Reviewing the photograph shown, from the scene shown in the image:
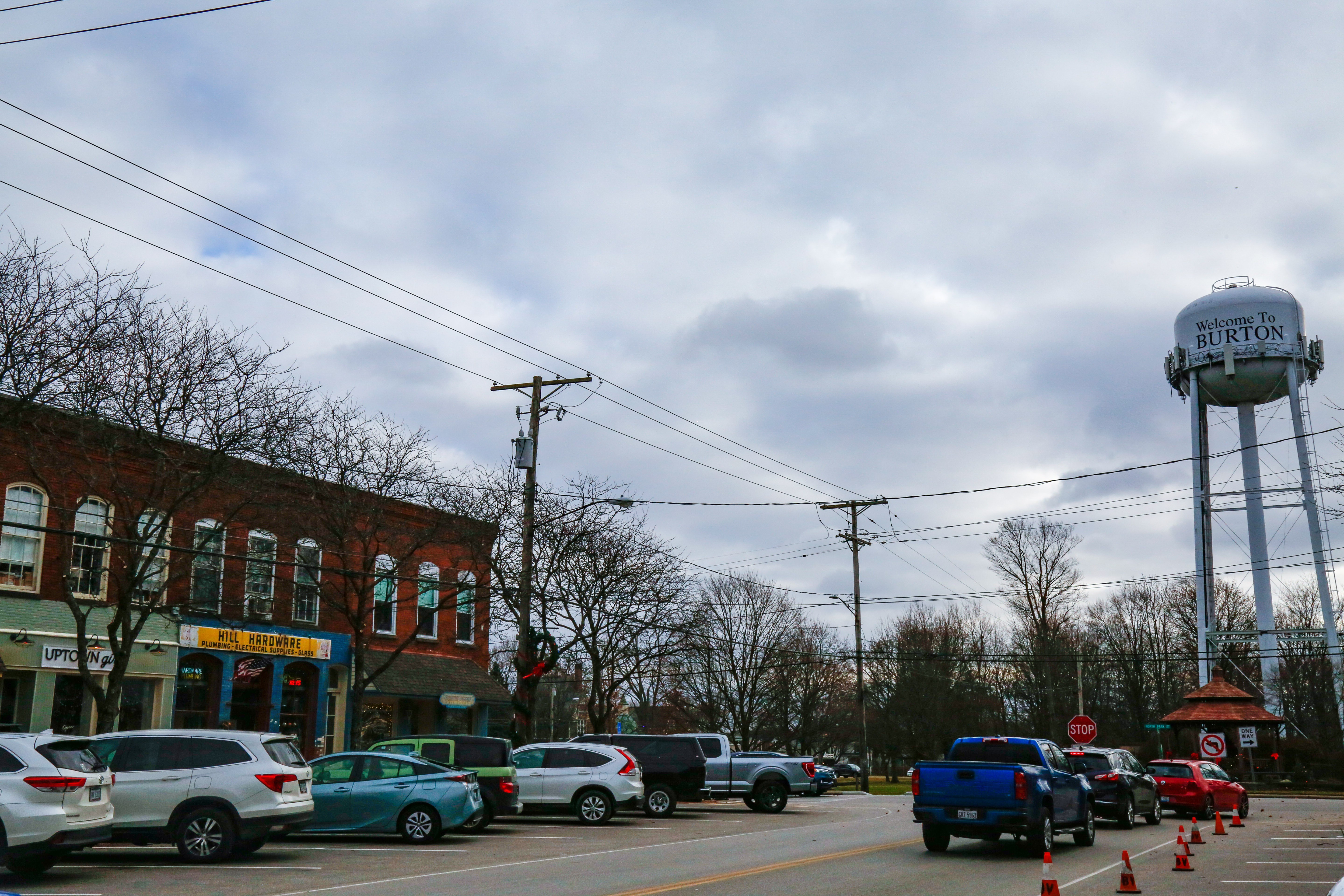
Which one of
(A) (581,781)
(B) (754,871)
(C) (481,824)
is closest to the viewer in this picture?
(B) (754,871)

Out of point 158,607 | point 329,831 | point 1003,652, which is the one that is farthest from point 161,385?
point 1003,652

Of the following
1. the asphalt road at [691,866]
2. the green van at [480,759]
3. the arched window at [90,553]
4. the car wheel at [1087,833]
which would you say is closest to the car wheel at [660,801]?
the asphalt road at [691,866]

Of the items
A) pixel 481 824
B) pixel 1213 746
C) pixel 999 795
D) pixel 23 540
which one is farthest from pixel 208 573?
pixel 1213 746

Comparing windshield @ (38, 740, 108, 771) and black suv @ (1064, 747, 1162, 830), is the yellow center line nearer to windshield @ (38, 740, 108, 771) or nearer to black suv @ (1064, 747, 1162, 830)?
black suv @ (1064, 747, 1162, 830)

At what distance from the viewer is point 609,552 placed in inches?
1432

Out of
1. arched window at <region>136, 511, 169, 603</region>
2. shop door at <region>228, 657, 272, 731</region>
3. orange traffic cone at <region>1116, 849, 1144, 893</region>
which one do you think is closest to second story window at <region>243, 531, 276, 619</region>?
shop door at <region>228, 657, 272, 731</region>

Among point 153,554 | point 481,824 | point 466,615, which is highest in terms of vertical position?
point 466,615

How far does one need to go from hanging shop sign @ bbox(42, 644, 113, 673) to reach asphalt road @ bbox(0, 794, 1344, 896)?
30.9 ft

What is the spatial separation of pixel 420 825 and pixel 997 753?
924 cm

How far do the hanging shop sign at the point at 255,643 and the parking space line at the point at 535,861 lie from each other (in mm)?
15343

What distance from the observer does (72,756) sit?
1360 cm

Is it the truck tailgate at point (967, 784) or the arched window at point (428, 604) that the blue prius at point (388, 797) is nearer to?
the truck tailgate at point (967, 784)

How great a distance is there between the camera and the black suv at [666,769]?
26.3 meters

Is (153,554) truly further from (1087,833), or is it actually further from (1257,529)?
(1257,529)
